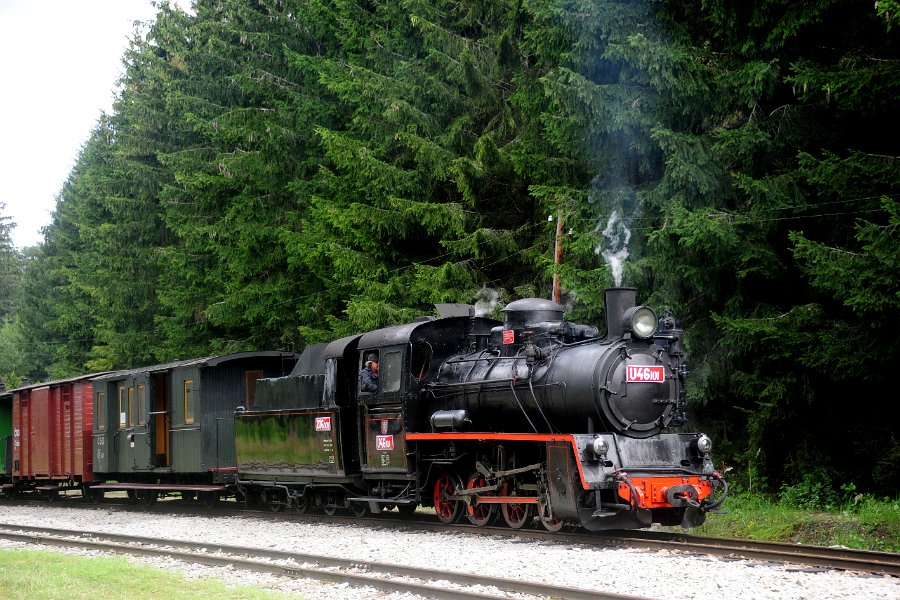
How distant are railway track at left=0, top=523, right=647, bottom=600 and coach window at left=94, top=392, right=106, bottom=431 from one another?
733cm

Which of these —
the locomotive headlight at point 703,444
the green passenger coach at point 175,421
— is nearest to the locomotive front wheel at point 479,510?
the locomotive headlight at point 703,444

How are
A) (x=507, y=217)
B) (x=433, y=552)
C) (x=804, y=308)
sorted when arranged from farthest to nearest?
(x=507, y=217) < (x=804, y=308) < (x=433, y=552)

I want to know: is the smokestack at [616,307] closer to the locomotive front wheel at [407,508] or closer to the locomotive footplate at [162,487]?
the locomotive front wheel at [407,508]

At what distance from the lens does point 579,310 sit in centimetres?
1606

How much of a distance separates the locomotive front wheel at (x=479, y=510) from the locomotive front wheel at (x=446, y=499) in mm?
329

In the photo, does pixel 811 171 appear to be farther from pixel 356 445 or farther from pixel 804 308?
pixel 356 445

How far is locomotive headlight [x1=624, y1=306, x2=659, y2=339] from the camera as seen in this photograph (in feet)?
37.0

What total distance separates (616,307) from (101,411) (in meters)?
14.6

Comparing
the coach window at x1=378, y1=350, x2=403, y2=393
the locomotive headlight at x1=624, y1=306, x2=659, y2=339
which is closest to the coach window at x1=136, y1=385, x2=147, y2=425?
the coach window at x1=378, y1=350, x2=403, y2=393

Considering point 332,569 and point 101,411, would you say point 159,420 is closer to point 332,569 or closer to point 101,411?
point 101,411

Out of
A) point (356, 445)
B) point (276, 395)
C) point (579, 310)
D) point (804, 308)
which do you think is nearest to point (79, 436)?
point (276, 395)

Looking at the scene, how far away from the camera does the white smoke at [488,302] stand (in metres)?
19.2

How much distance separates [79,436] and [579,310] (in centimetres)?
1294

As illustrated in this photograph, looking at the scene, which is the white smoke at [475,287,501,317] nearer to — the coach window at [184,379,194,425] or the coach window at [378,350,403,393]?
the coach window at [378,350,403,393]
